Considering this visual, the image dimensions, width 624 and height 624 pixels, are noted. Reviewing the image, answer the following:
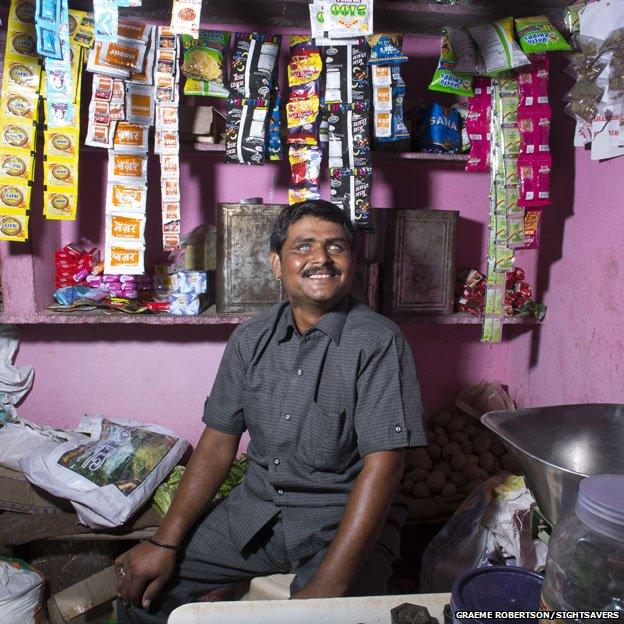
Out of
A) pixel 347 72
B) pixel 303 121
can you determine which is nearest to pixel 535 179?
pixel 347 72

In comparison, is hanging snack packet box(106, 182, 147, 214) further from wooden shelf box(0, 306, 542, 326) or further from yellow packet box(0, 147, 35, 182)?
wooden shelf box(0, 306, 542, 326)

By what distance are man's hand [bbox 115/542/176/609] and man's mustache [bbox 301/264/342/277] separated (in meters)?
0.96

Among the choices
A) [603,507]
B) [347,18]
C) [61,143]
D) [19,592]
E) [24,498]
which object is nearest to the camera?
[603,507]

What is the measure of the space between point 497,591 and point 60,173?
217 cm

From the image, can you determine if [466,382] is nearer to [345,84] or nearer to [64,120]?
[345,84]

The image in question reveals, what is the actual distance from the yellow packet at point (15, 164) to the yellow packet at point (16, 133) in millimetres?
20

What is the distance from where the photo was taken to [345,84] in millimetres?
2330

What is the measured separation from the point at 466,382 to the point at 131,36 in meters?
2.42

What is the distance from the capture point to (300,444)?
166cm

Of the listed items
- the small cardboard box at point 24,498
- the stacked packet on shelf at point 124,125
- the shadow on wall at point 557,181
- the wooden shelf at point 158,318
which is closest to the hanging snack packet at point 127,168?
the stacked packet on shelf at point 124,125

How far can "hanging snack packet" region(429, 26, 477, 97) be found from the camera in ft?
7.70

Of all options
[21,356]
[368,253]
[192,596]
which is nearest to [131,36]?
[368,253]

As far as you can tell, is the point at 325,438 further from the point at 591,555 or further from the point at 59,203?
the point at 59,203

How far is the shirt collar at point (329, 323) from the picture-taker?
5.55 feet
